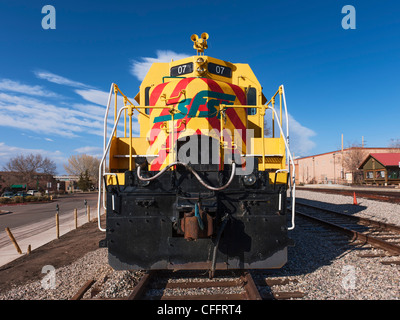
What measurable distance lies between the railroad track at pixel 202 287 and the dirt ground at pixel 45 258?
1885mm

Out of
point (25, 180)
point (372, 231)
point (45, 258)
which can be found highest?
point (25, 180)

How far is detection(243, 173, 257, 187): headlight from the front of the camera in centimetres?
350

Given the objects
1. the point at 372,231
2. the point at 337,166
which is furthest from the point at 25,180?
the point at 337,166

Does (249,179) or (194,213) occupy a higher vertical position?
(249,179)

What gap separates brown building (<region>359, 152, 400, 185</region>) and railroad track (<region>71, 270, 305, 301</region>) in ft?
128

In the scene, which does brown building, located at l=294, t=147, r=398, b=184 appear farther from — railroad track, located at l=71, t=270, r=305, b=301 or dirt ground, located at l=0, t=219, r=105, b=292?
railroad track, located at l=71, t=270, r=305, b=301

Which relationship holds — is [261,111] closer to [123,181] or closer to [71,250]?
[123,181]

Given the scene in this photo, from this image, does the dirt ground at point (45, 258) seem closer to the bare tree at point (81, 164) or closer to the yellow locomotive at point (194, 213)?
the yellow locomotive at point (194, 213)

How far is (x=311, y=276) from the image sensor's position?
405 cm

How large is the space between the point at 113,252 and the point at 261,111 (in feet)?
12.6

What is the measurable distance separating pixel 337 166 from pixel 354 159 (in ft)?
13.2

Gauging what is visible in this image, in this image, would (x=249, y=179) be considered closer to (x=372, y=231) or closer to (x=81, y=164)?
(x=372, y=231)
